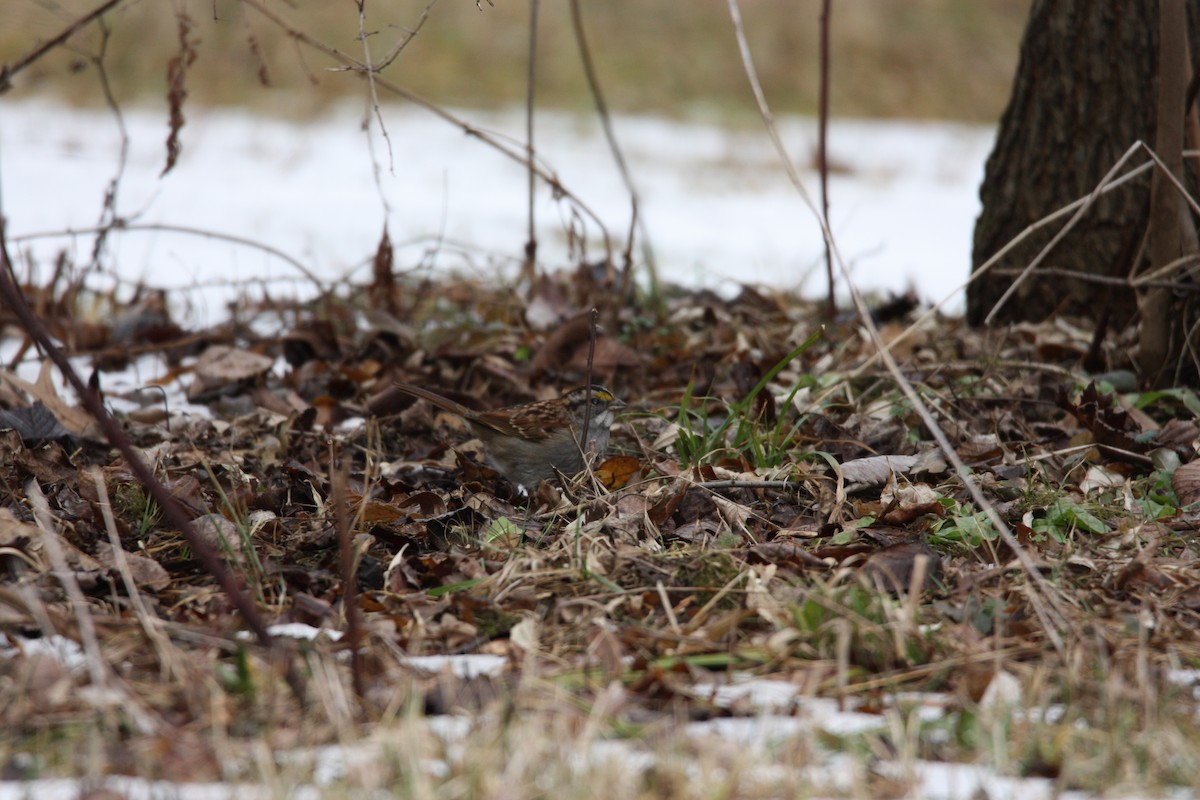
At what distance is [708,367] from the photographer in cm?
519

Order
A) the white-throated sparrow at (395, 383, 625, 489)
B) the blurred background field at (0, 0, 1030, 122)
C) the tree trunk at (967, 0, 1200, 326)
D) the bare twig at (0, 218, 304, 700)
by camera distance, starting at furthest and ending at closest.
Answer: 1. the blurred background field at (0, 0, 1030, 122)
2. the tree trunk at (967, 0, 1200, 326)
3. the white-throated sparrow at (395, 383, 625, 489)
4. the bare twig at (0, 218, 304, 700)

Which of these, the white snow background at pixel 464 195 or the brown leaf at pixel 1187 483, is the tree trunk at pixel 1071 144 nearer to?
the white snow background at pixel 464 195

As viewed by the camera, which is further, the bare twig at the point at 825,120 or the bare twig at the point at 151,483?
the bare twig at the point at 825,120

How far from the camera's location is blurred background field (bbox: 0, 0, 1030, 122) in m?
17.0

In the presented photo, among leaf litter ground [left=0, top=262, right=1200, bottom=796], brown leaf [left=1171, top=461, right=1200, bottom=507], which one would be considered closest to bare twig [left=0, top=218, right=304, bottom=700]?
leaf litter ground [left=0, top=262, right=1200, bottom=796]

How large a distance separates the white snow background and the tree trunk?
121cm

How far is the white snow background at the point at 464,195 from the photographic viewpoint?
8492 mm

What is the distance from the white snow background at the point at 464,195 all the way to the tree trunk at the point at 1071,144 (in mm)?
1214

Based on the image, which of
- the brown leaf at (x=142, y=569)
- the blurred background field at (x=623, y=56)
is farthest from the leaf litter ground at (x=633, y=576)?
the blurred background field at (x=623, y=56)

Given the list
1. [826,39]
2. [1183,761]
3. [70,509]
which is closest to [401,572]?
[70,509]

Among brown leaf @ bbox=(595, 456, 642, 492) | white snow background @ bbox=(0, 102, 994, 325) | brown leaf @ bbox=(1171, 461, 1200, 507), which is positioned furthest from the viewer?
white snow background @ bbox=(0, 102, 994, 325)

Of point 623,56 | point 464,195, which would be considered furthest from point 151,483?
point 623,56

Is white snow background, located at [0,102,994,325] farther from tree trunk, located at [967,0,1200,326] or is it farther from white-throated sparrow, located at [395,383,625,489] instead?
white-throated sparrow, located at [395,383,625,489]

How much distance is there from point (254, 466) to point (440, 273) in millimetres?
3752
